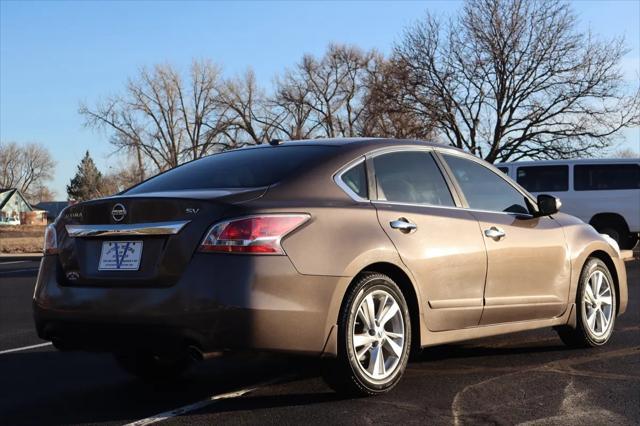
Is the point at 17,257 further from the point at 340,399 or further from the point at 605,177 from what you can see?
the point at 340,399

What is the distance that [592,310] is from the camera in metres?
6.65

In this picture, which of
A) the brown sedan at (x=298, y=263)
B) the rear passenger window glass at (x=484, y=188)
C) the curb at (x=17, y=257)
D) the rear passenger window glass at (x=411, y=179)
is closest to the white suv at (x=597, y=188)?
the rear passenger window glass at (x=484, y=188)

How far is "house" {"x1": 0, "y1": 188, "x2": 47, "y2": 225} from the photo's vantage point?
3871 inches

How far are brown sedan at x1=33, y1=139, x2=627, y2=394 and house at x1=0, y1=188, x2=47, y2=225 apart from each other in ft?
312

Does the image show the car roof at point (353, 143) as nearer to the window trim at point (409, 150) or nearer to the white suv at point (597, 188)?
the window trim at point (409, 150)

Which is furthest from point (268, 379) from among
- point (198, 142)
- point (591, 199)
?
point (198, 142)

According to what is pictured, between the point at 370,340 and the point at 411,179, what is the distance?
1238 millimetres

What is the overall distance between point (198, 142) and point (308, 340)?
62019 millimetres

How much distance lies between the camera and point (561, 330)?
6.57 metres

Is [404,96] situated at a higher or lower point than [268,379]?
higher

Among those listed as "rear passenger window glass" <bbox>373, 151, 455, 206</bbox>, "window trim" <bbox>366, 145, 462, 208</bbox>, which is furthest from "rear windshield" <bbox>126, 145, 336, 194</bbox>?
"rear passenger window glass" <bbox>373, 151, 455, 206</bbox>

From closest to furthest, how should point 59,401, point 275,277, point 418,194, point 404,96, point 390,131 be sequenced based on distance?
point 275,277
point 59,401
point 418,194
point 404,96
point 390,131

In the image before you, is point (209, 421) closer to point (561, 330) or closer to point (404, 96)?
point (561, 330)

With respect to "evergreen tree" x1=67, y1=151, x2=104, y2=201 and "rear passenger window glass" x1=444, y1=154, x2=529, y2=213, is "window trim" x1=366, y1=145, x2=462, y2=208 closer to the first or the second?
"rear passenger window glass" x1=444, y1=154, x2=529, y2=213
